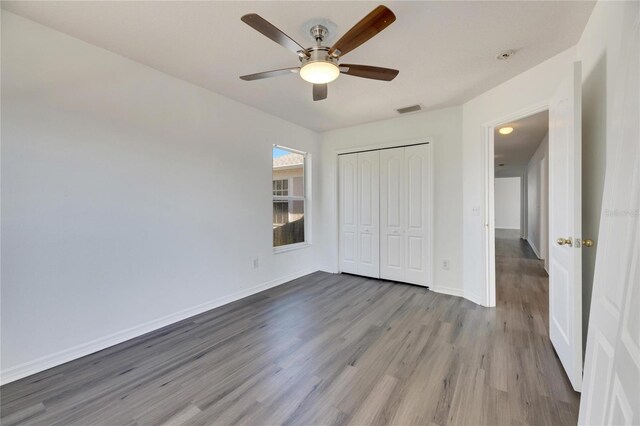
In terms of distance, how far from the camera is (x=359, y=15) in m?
1.85

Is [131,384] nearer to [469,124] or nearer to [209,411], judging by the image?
[209,411]

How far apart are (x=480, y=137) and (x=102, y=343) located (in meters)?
4.41

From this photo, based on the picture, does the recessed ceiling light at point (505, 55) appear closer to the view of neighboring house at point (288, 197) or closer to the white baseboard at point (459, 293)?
the white baseboard at point (459, 293)

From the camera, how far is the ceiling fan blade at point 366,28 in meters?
1.42

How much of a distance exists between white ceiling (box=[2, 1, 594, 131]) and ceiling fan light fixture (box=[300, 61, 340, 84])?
309 mm

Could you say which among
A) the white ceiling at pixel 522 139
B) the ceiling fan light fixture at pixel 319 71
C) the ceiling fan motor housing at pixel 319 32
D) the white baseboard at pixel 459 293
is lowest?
the white baseboard at pixel 459 293

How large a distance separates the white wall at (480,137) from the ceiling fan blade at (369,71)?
1.57 m

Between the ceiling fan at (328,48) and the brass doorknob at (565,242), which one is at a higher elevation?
the ceiling fan at (328,48)

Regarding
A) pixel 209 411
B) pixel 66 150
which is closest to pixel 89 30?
pixel 66 150

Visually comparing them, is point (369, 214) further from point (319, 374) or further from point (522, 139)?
point (522, 139)

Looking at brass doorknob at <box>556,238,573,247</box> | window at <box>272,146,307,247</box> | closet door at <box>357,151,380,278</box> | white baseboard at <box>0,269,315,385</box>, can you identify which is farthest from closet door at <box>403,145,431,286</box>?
white baseboard at <box>0,269,315,385</box>

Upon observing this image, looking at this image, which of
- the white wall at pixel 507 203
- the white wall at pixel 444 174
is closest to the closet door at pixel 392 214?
the white wall at pixel 444 174

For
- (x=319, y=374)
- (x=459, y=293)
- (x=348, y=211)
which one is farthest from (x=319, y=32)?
(x=459, y=293)

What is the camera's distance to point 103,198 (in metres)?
2.29
